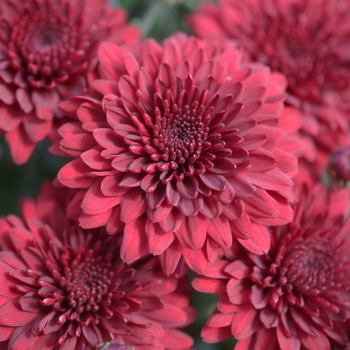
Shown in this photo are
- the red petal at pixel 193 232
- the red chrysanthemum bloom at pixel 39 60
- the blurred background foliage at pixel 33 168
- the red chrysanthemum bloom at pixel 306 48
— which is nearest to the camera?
the red petal at pixel 193 232

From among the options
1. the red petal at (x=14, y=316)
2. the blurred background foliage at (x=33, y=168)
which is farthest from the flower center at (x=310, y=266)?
the blurred background foliage at (x=33, y=168)

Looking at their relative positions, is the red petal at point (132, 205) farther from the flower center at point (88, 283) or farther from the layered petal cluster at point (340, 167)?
the layered petal cluster at point (340, 167)

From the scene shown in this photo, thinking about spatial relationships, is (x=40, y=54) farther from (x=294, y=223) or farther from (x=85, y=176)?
(x=294, y=223)

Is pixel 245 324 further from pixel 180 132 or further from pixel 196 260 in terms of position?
pixel 180 132

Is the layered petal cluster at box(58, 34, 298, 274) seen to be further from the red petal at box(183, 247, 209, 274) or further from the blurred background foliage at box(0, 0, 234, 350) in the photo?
the blurred background foliage at box(0, 0, 234, 350)

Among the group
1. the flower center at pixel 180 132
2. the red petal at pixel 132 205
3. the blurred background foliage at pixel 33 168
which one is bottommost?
the blurred background foliage at pixel 33 168

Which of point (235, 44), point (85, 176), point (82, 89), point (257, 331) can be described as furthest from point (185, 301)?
point (235, 44)

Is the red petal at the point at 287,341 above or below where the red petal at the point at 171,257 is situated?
below

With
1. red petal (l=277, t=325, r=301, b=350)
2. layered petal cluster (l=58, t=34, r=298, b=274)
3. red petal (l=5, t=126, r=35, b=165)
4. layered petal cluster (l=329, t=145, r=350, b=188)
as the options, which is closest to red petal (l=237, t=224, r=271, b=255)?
layered petal cluster (l=58, t=34, r=298, b=274)
